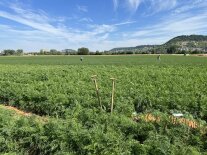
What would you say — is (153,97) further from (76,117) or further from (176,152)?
(176,152)

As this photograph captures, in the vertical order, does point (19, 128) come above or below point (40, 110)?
above

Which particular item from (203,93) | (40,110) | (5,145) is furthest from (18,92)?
(203,93)

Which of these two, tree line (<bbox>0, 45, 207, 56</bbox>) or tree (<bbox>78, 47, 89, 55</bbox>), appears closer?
tree line (<bbox>0, 45, 207, 56</bbox>)

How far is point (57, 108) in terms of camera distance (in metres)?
12.5

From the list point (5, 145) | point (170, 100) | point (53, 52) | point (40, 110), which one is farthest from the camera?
point (53, 52)

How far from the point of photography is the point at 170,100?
39.5 ft

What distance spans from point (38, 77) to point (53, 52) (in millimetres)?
130259

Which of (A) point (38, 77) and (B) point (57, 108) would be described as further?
(A) point (38, 77)

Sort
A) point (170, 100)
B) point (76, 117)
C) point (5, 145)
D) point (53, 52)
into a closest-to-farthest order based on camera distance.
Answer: point (5, 145)
point (76, 117)
point (170, 100)
point (53, 52)

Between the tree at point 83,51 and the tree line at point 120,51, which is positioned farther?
the tree at point 83,51

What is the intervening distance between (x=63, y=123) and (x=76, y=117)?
1.18 metres

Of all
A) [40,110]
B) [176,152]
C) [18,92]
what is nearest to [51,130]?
[176,152]

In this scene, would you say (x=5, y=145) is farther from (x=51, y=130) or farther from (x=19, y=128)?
(x=51, y=130)

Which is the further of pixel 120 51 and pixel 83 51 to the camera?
pixel 83 51
